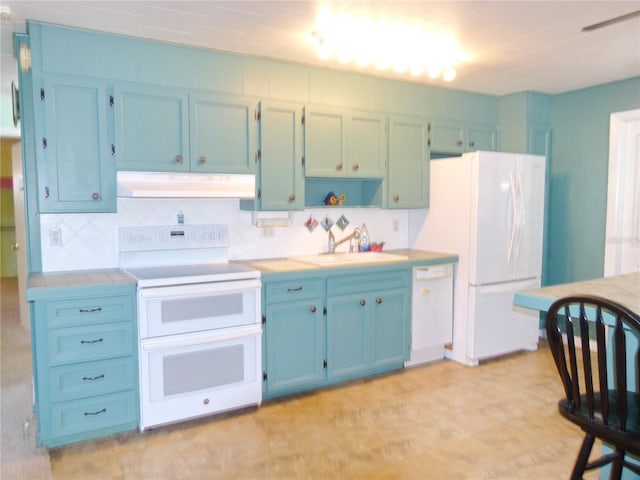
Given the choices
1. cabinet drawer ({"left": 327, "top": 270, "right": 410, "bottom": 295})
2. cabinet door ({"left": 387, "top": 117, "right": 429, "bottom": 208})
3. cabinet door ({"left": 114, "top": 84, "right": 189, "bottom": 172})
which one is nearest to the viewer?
cabinet door ({"left": 114, "top": 84, "right": 189, "bottom": 172})

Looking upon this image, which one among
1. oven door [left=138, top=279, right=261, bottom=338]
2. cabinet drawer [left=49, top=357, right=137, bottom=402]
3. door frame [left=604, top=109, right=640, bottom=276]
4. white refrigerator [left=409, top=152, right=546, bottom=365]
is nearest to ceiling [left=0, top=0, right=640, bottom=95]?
door frame [left=604, top=109, right=640, bottom=276]

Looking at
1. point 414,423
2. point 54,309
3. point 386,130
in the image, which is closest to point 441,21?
point 386,130

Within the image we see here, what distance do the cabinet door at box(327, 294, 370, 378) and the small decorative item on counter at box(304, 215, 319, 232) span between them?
76 cm

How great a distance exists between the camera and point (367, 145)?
3.83 metres

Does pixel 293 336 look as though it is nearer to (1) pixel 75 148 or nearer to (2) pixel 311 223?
(2) pixel 311 223

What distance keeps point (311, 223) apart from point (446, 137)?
1.44 metres

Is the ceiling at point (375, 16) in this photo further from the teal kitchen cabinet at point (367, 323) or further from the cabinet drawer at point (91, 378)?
the cabinet drawer at point (91, 378)

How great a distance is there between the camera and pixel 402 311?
370 cm

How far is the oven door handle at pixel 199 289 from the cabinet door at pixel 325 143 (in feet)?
3.33

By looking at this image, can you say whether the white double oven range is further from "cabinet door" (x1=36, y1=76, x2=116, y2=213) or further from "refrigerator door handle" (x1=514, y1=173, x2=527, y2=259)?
"refrigerator door handle" (x1=514, y1=173, x2=527, y2=259)

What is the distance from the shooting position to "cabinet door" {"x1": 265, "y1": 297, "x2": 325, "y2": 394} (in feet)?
10.3

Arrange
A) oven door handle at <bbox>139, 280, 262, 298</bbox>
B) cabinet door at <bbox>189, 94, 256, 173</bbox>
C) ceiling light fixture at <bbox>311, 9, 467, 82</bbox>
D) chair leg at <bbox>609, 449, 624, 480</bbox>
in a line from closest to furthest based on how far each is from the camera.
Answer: chair leg at <bbox>609, 449, 624, 480</bbox> < oven door handle at <bbox>139, 280, 262, 298</bbox> < ceiling light fixture at <bbox>311, 9, 467, 82</bbox> < cabinet door at <bbox>189, 94, 256, 173</bbox>

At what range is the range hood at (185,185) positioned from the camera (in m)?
2.91

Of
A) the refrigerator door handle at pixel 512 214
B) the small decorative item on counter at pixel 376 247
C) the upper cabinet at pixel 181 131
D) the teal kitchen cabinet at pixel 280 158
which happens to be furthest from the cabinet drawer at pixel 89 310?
the refrigerator door handle at pixel 512 214
